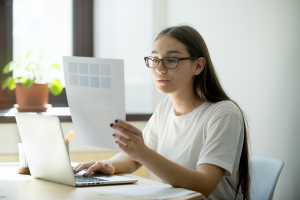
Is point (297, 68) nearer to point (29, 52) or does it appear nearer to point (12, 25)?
point (29, 52)

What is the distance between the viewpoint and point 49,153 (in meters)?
1.04

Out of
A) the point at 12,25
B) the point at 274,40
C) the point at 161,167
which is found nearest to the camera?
the point at 161,167

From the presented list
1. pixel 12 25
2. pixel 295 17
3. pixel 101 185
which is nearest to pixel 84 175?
pixel 101 185

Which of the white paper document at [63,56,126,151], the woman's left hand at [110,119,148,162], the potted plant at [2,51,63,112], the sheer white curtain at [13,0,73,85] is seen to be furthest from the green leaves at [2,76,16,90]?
the woman's left hand at [110,119,148,162]

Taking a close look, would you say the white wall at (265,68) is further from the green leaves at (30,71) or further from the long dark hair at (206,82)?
the green leaves at (30,71)

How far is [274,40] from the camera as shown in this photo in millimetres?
1522

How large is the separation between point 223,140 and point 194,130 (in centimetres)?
19

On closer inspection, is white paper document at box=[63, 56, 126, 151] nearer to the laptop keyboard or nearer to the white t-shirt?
the laptop keyboard

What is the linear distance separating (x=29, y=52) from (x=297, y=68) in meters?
1.93

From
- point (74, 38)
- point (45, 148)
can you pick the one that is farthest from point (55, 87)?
point (45, 148)

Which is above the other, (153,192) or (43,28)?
(43,28)

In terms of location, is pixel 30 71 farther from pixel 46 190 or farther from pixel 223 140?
pixel 223 140

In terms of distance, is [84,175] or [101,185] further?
[84,175]

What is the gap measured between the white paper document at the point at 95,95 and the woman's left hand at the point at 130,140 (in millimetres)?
24
